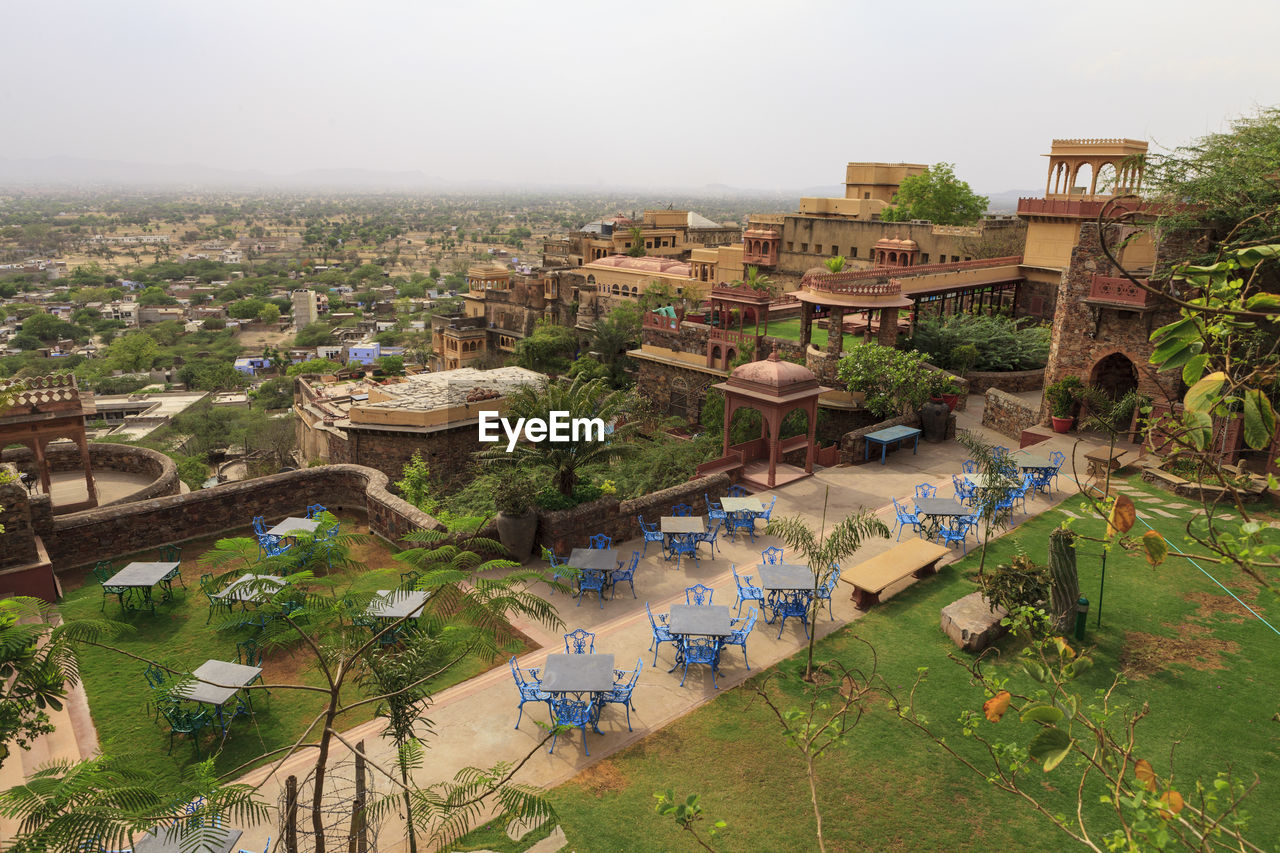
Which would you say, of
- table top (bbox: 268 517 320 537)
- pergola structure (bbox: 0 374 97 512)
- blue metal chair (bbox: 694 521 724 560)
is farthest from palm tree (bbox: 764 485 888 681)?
pergola structure (bbox: 0 374 97 512)

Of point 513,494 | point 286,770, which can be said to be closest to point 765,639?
point 513,494

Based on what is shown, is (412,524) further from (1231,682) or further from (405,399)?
(1231,682)

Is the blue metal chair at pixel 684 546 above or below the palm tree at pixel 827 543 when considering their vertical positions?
below

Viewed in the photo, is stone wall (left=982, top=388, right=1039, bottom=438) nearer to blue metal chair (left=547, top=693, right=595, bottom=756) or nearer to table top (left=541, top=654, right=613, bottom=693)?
table top (left=541, top=654, right=613, bottom=693)

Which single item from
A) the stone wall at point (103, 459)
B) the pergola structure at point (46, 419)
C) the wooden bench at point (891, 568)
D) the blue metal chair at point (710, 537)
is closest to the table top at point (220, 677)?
the blue metal chair at point (710, 537)

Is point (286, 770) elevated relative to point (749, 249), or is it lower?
lower

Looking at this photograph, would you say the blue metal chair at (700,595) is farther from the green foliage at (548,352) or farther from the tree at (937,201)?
the tree at (937,201)
